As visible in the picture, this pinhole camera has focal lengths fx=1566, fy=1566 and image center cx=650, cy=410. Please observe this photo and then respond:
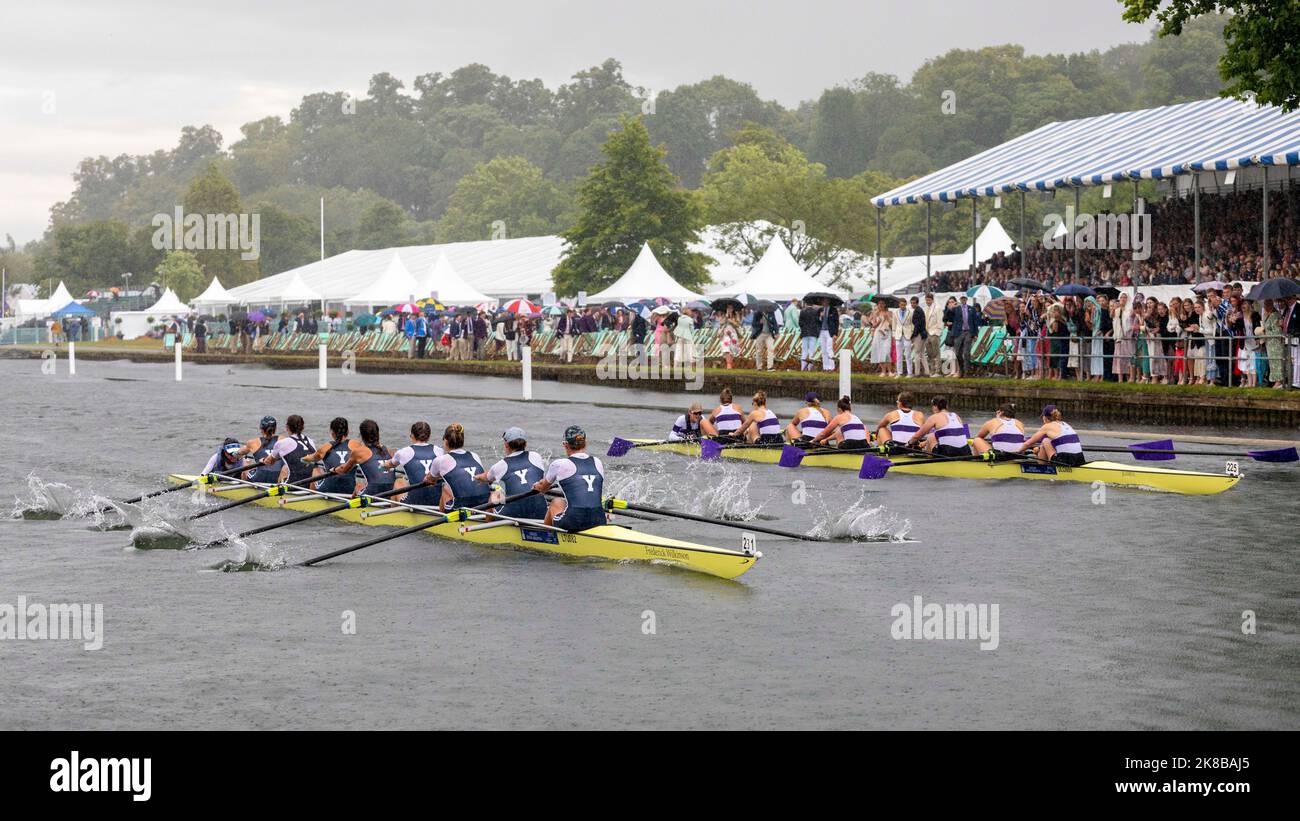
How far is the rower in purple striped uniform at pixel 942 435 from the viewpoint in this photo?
2516 cm

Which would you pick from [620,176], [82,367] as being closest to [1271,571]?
[620,176]

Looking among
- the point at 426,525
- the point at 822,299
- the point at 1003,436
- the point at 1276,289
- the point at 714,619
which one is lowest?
the point at 714,619

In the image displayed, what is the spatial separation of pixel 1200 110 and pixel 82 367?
50219 millimetres

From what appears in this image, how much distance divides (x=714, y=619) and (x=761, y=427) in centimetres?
1323

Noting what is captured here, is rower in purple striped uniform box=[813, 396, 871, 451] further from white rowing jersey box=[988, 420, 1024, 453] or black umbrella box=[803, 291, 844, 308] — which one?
black umbrella box=[803, 291, 844, 308]

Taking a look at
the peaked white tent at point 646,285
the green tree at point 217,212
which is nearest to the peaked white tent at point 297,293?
the peaked white tent at point 646,285

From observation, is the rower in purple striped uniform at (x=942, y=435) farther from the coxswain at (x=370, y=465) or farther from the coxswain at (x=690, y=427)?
the coxswain at (x=370, y=465)

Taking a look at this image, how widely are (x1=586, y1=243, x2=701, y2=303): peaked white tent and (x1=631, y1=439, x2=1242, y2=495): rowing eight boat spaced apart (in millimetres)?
29504

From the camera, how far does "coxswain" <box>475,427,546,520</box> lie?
1861 cm

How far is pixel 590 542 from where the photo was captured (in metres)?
17.9

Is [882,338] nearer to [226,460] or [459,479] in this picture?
[226,460]

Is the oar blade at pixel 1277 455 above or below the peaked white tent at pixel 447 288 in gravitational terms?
below

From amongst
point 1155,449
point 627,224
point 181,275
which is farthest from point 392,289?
point 181,275
